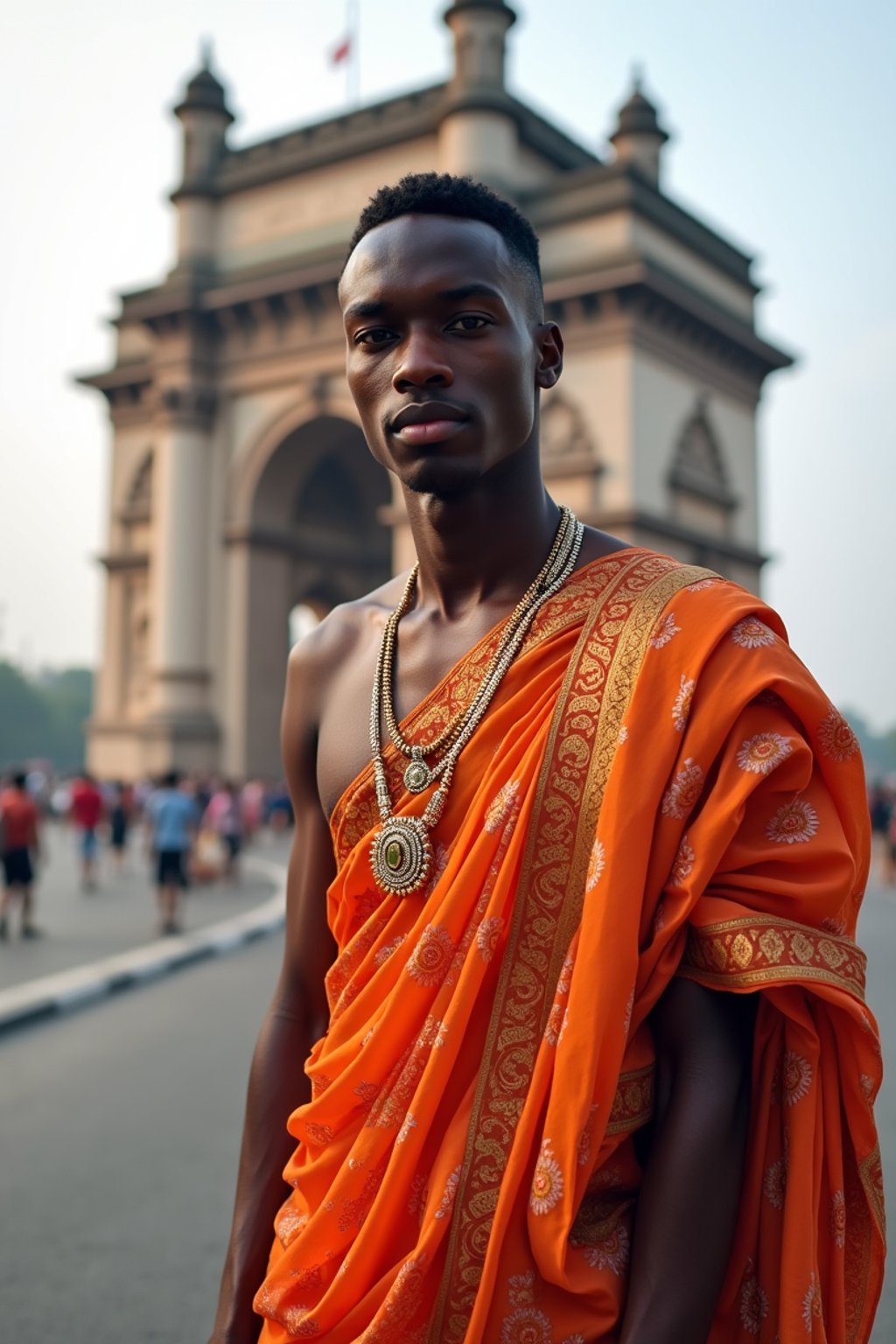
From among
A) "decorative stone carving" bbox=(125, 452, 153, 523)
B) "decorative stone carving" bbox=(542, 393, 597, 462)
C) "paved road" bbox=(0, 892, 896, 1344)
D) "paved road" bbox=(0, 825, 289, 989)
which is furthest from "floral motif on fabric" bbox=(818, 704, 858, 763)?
"decorative stone carving" bbox=(125, 452, 153, 523)

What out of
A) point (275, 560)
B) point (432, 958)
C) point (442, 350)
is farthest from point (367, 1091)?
point (275, 560)

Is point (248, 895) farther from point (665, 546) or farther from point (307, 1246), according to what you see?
point (307, 1246)

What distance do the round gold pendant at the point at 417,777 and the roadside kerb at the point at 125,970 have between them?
4770mm

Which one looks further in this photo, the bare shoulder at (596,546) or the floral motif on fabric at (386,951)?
the bare shoulder at (596,546)

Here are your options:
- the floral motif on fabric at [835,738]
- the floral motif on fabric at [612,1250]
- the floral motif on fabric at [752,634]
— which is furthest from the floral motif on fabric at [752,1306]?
the floral motif on fabric at [752,634]

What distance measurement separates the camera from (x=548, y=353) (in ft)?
5.49

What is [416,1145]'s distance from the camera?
1385 millimetres

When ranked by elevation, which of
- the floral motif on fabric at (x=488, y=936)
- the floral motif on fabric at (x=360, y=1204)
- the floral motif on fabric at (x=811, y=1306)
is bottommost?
the floral motif on fabric at (x=811, y=1306)

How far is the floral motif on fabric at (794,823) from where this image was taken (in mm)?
1307

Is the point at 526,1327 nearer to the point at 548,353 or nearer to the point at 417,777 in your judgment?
the point at 417,777

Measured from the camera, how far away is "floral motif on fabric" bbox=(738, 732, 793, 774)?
50.9 inches

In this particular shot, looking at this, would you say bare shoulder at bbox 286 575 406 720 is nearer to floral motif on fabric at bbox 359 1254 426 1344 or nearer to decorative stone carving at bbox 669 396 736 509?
floral motif on fabric at bbox 359 1254 426 1344

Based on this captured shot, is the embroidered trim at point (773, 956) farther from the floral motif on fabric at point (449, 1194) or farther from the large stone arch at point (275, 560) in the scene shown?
the large stone arch at point (275, 560)

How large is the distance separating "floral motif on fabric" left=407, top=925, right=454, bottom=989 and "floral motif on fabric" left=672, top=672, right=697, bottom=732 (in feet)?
1.18
